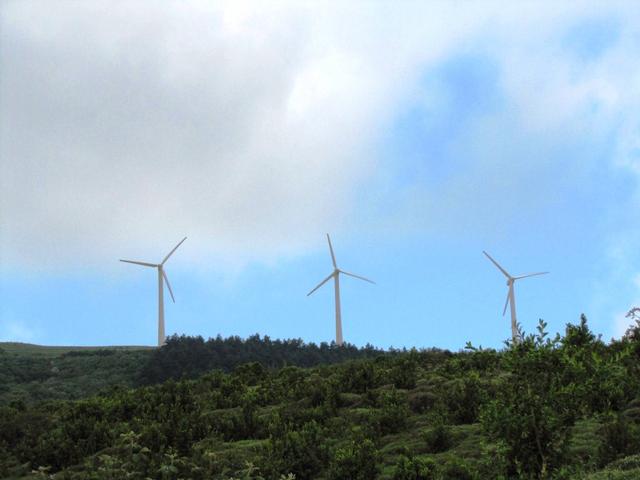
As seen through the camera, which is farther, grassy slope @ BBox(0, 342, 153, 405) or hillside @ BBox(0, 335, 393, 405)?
hillside @ BBox(0, 335, 393, 405)

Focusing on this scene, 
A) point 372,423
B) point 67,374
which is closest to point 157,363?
point 67,374

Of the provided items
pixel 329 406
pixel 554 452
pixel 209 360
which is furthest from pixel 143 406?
pixel 209 360

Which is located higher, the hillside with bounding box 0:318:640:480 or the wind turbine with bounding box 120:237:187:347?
the wind turbine with bounding box 120:237:187:347

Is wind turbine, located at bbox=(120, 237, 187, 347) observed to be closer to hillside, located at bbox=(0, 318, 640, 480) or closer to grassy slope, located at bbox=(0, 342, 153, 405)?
grassy slope, located at bbox=(0, 342, 153, 405)

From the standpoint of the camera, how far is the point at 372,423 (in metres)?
24.2

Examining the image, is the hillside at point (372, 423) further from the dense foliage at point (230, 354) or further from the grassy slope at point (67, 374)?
the dense foliage at point (230, 354)

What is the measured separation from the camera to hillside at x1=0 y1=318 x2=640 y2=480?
58.2ft

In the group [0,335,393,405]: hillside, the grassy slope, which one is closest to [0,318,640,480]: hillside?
the grassy slope

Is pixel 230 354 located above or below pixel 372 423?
above

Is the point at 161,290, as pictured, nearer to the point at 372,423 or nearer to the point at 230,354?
the point at 230,354

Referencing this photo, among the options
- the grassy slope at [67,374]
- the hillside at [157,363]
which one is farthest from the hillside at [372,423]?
the hillside at [157,363]

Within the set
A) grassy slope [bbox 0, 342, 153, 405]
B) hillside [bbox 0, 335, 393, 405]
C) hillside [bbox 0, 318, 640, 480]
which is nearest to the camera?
hillside [bbox 0, 318, 640, 480]

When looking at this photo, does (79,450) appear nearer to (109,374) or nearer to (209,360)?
(209,360)

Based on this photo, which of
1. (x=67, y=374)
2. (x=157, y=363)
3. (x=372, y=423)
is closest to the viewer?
(x=372, y=423)
